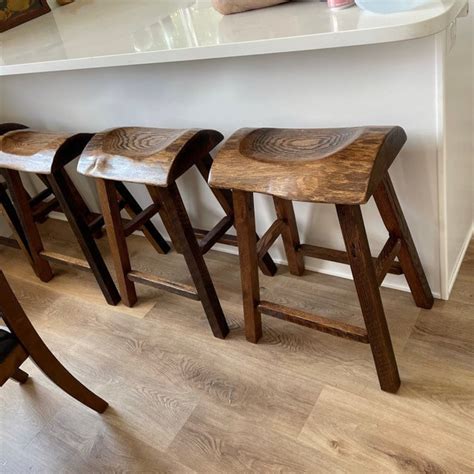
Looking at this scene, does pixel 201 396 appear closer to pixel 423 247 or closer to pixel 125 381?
pixel 125 381

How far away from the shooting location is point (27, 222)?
6.47ft

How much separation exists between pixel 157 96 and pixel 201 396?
1.03 meters

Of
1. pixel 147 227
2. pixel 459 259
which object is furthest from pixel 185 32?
pixel 459 259

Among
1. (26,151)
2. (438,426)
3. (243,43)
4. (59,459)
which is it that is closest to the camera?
(243,43)

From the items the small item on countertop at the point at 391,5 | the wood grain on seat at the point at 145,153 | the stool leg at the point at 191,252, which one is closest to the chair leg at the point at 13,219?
the wood grain on seat at the point at 145,153

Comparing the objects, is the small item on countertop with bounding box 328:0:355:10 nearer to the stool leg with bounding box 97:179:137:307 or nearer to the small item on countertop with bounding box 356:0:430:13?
the small item on countertop with bounding box 356:0:430:13

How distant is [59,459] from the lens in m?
1.43

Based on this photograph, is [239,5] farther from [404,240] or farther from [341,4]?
[404,240]

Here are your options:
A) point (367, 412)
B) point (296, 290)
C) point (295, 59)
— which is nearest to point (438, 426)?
point (367, 412)

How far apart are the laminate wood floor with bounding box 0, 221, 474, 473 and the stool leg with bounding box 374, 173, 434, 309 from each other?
7cm

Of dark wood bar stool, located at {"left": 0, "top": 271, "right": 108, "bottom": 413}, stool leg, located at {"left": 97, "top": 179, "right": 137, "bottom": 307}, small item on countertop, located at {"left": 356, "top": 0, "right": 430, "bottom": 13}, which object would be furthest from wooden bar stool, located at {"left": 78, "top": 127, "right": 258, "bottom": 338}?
small item on countertop, located at {"left": 356, "top": 0, "right": 430, "bottom": 13}

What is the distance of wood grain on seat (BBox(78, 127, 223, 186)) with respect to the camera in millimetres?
1364

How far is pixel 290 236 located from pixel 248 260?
32 centimetres

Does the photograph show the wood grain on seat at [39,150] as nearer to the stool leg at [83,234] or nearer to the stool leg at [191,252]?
the stool leg at [83,234]
